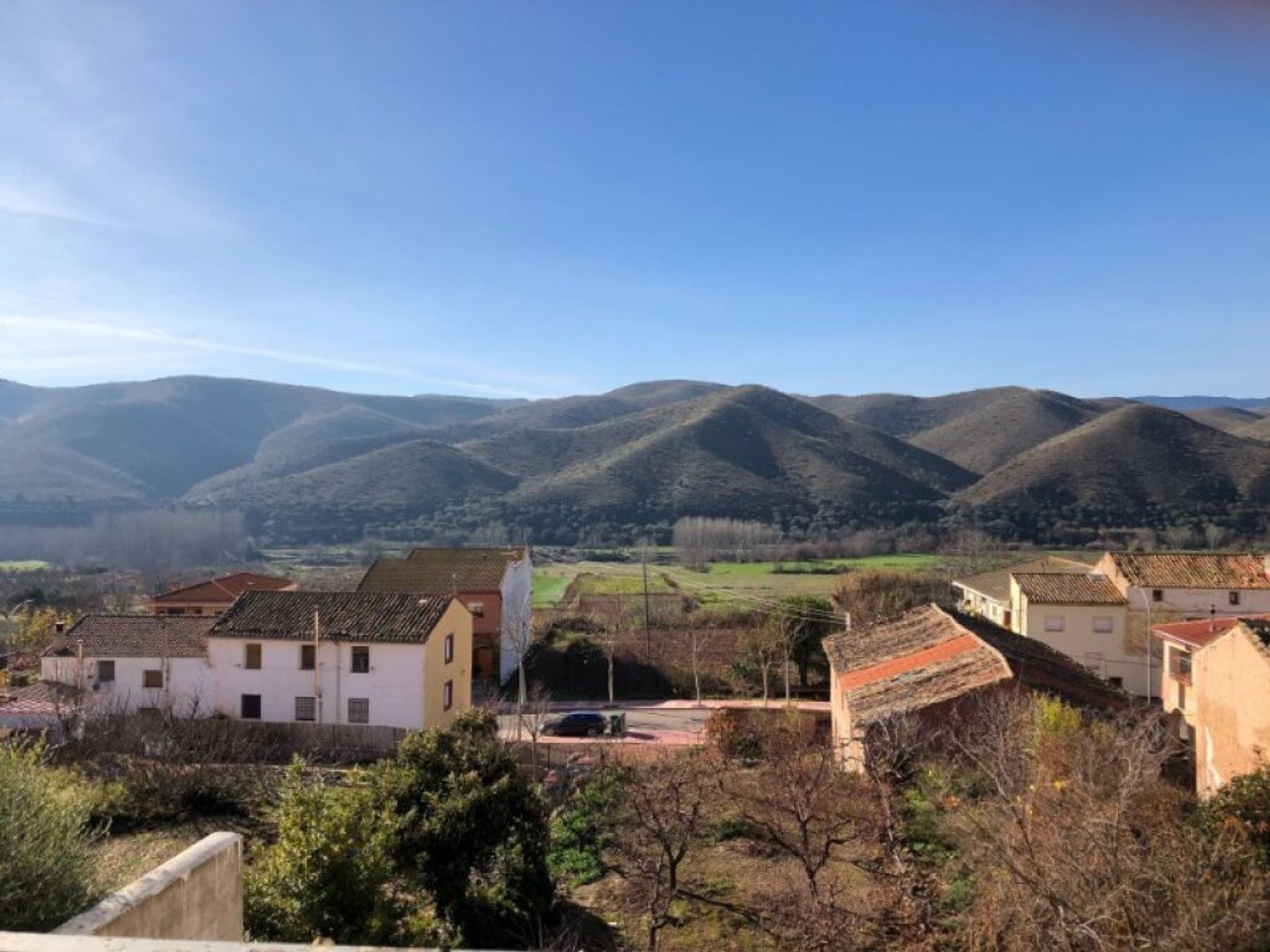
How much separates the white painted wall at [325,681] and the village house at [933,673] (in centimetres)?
1336

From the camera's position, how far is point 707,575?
68688 mm

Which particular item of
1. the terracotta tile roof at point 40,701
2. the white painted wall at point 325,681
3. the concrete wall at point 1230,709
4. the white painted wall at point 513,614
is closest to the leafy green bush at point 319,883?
the concrete wall at point 1230,709

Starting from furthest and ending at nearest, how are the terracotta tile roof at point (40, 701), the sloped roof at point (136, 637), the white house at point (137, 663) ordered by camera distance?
the sloped roof at point (136, 637) < the white house at point (137, 663) < the terracotta tile roof at point (40, 701)

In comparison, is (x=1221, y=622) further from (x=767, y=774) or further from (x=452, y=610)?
Result: (x=452, y=610)

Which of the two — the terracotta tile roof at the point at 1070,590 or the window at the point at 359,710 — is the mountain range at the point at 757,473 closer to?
the terracotta tile roof at the point at 1070,590

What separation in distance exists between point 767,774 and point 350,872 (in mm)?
10869

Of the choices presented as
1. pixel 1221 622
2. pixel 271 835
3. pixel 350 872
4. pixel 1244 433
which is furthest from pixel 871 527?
pixel 350 872

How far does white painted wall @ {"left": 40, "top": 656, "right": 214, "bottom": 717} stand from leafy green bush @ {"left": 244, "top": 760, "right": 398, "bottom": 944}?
20948 mm

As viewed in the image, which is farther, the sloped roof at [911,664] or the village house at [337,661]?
the village house at [337,661]

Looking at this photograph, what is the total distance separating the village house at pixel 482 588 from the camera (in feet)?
134

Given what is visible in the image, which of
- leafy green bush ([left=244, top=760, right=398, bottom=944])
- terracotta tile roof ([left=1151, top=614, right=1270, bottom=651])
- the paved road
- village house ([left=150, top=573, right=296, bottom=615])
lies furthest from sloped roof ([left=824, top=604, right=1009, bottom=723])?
village house ([left=150, top=573, right=296, bottom=615])

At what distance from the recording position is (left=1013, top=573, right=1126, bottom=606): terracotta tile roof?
37438mm

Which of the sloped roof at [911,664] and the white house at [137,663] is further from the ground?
the sloped roof at [911,664]

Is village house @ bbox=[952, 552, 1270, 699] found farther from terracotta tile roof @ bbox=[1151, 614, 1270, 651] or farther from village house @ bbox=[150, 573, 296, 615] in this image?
village house @ bbox=[150, 573, 296, 615]
